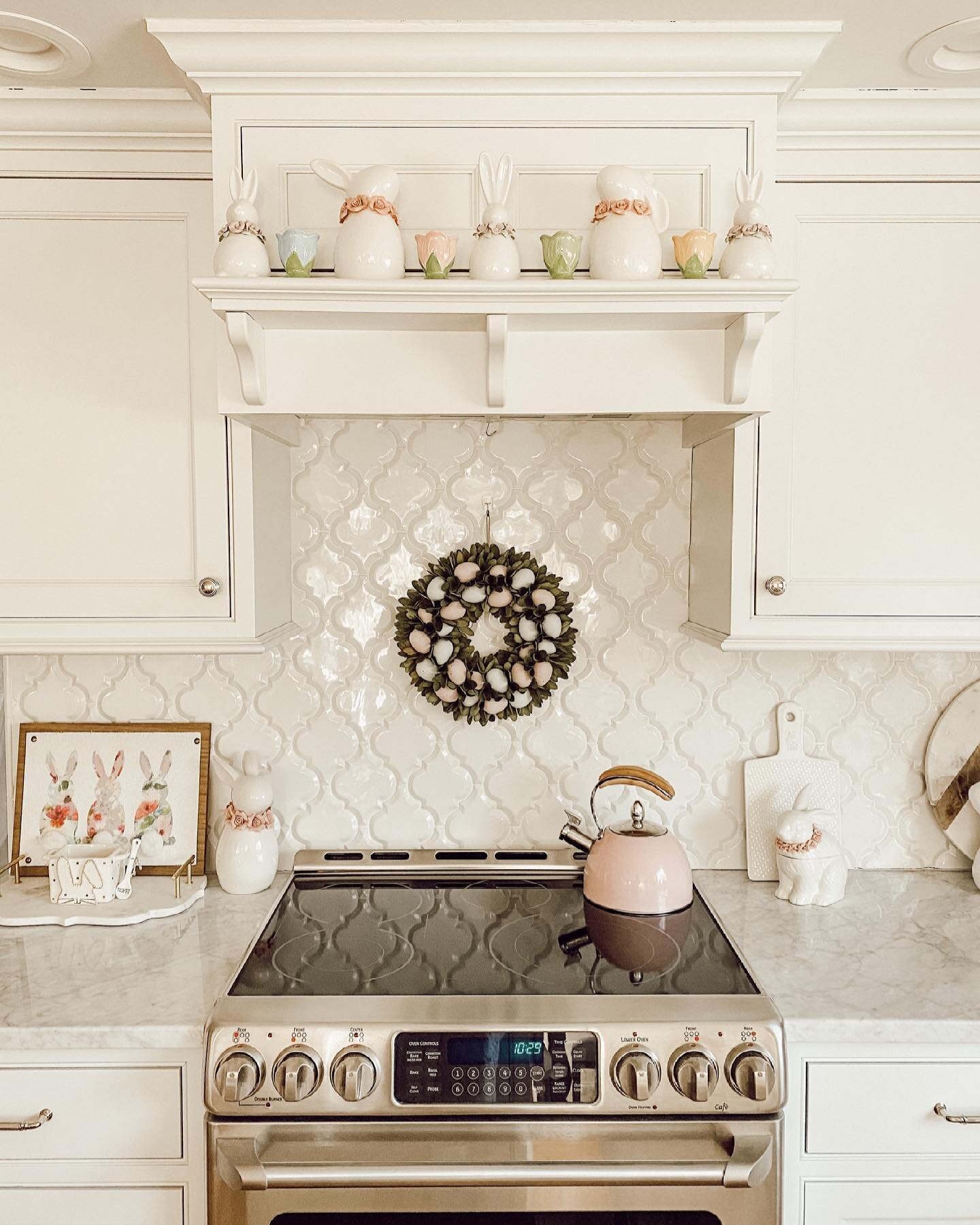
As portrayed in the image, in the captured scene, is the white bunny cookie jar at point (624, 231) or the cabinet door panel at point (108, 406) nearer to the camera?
the white bunny cookie jar at point (624, 231)

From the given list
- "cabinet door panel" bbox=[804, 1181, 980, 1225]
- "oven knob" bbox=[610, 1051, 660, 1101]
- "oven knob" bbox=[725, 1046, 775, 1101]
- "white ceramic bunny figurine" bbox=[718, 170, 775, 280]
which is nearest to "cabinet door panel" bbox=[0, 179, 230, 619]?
"white ceramic bunny figurine" bbox=[718, 170, 775, 280]

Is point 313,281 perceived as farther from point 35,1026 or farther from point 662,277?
point 35,1026

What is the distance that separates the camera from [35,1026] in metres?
1.23

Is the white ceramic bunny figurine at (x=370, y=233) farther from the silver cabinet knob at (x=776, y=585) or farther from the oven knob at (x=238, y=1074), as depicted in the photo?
the oven knob at (x=238, y=1074)

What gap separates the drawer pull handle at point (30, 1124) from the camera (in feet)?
4.05

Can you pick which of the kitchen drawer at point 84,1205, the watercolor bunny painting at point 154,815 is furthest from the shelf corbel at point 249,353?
the kitchen drawer at point 84,1205

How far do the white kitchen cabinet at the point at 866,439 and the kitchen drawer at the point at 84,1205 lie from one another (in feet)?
4.13

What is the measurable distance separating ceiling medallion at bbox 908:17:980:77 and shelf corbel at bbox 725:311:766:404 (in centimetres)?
50

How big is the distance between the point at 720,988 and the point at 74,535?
1.28 m

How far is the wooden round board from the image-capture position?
1.80 meters

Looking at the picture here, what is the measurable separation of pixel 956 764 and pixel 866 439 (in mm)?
778

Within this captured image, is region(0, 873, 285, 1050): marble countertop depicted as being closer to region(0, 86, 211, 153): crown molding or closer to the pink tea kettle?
the pink tea kettle

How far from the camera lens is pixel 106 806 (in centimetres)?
177

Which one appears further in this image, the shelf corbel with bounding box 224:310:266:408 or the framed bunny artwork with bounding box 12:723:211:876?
the framed bunny artwork with bounding box 12:723:211:876
